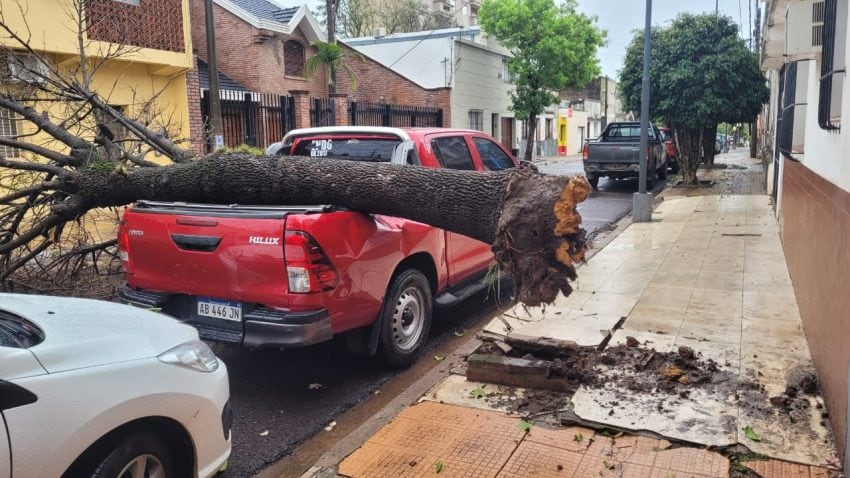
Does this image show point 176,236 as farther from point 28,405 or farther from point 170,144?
point 170,144

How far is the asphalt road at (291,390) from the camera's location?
404cm

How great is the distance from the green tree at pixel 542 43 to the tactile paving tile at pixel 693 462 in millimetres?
27662

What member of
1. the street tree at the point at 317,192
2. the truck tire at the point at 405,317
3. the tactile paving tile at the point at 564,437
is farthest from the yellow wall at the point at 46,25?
the tactile paving tile at the point at 564,437

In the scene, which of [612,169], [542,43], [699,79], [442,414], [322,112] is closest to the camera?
[442,414]

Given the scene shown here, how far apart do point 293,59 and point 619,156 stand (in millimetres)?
12805

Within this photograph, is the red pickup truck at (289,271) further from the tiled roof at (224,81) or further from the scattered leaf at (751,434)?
the tiled roof at (224,81)

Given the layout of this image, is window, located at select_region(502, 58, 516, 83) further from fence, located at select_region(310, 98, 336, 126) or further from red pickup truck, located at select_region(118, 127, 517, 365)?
red pickup truck, located at select_region(118, 127, 517, 365)

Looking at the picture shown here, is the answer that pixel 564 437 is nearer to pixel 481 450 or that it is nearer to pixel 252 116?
pixel 481 450

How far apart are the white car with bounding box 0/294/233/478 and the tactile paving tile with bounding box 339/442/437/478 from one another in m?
0.69

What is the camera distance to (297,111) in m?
18.6

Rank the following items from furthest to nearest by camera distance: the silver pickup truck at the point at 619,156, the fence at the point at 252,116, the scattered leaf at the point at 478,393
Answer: the silver pickup truck at the point at 619,156
the fence at the point at 252,116
the scattered leaf at the point at 478,393

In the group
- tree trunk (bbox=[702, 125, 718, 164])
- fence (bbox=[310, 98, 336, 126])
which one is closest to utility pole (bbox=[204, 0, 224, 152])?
fence (bbox=[310, 98, 336, 126])

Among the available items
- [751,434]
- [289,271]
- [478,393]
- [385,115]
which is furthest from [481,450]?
[385,115]

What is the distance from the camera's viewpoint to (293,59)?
2434 cm
